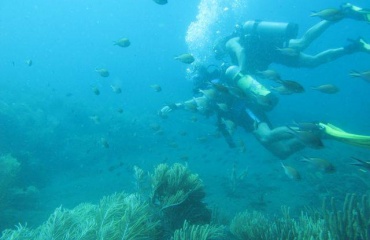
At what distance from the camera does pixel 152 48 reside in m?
191

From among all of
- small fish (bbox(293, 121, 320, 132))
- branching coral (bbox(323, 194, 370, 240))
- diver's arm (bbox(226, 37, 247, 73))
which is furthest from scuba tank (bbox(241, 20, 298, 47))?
branching coral (bbox(323, 194, 370, 240))

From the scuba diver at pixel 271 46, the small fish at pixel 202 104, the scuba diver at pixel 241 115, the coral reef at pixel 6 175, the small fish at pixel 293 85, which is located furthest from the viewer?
the coral reef at pixel 6 175

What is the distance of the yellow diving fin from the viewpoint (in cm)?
480

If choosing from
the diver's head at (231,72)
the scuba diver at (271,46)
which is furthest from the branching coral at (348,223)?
the scuba diver at (271,46)

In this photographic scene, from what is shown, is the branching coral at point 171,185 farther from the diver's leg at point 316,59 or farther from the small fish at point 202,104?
the diver's leg at point 316,59

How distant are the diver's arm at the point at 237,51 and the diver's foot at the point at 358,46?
3.41 m

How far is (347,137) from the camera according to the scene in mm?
5379

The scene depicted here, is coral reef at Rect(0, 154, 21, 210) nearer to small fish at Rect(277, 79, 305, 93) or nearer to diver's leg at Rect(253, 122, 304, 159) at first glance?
diver's leg at Rect(253, 122, 304, 159)

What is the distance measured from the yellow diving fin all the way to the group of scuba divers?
2 cm

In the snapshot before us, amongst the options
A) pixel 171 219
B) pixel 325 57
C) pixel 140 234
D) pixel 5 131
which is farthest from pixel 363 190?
pixel 5 131

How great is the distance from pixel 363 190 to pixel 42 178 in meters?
15.2

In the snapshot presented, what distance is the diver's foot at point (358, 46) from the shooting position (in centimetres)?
870

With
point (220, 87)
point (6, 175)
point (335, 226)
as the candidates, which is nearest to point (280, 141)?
point (220, 87)

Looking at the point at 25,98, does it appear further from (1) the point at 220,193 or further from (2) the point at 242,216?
(2) the point at 242,216
